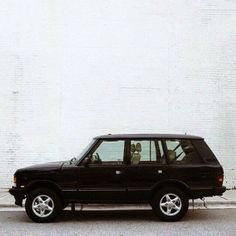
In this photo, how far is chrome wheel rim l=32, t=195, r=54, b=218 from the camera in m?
8.29

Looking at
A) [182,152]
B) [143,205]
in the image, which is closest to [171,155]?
[182,152]

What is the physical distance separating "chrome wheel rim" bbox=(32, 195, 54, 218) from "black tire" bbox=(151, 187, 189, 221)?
2.00 m

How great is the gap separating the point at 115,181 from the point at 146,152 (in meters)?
0.85

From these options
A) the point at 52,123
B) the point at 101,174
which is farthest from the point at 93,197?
Answer: the point at 52,123

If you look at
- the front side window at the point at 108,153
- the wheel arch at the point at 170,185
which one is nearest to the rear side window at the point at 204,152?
the wheel arch at the point at 170,185

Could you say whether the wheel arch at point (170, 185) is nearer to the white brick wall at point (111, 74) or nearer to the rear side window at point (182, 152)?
the rear side window at point (182, 152)

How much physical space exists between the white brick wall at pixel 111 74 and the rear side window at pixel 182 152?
14.2 feet

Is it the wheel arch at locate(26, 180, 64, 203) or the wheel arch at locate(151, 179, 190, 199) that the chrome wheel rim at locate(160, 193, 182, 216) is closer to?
the wheel arch at locate(151, 179, 190, 199)

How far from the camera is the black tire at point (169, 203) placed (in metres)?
8.32

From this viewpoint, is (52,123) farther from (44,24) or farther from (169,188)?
(169,188)

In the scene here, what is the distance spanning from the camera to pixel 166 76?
13094mm

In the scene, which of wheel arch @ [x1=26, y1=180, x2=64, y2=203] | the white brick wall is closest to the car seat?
wheel arch @ [x1=26, y1=180, x2=64, y2=203]

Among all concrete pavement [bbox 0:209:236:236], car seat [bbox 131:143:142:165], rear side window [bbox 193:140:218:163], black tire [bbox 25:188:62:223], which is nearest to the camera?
concrete pavement [bbox 0:209:236:236]

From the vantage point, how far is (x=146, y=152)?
8570 mm
